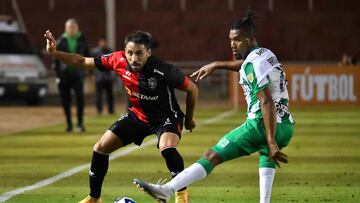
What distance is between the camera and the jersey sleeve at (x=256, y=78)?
9531 mm

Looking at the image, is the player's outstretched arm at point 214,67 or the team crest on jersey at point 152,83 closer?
the player's outstretched arm at point 214,67

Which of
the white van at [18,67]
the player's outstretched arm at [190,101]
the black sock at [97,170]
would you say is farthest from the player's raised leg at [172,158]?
the white van at [18,67]

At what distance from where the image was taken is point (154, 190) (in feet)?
31.1

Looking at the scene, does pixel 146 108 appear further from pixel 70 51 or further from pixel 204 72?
pixel 70 51

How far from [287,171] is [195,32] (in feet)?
112


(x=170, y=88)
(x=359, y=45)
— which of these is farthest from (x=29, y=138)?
(x=359, y=45)

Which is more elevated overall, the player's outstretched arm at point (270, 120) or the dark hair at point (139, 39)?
the dark hair at point (139, 39)

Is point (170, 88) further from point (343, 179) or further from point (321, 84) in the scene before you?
point (321, 84)

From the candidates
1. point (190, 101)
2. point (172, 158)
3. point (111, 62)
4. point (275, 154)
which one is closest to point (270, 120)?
point (275, 154)

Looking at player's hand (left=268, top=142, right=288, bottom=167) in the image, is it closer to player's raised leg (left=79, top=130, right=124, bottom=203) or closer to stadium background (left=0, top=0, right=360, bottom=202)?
player's raised leg (left=79, top=130, right=124, bottom=203)

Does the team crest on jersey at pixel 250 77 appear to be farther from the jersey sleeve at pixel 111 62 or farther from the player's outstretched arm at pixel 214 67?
the jersey sleeve at pixel 111 62

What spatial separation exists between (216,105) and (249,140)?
25.4 m

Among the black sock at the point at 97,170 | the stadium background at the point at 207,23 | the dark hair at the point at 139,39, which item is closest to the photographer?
the dark hair at the point at 139,39

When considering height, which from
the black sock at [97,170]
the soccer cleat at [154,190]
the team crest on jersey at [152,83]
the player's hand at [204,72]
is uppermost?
the player's hand at [204,72]
